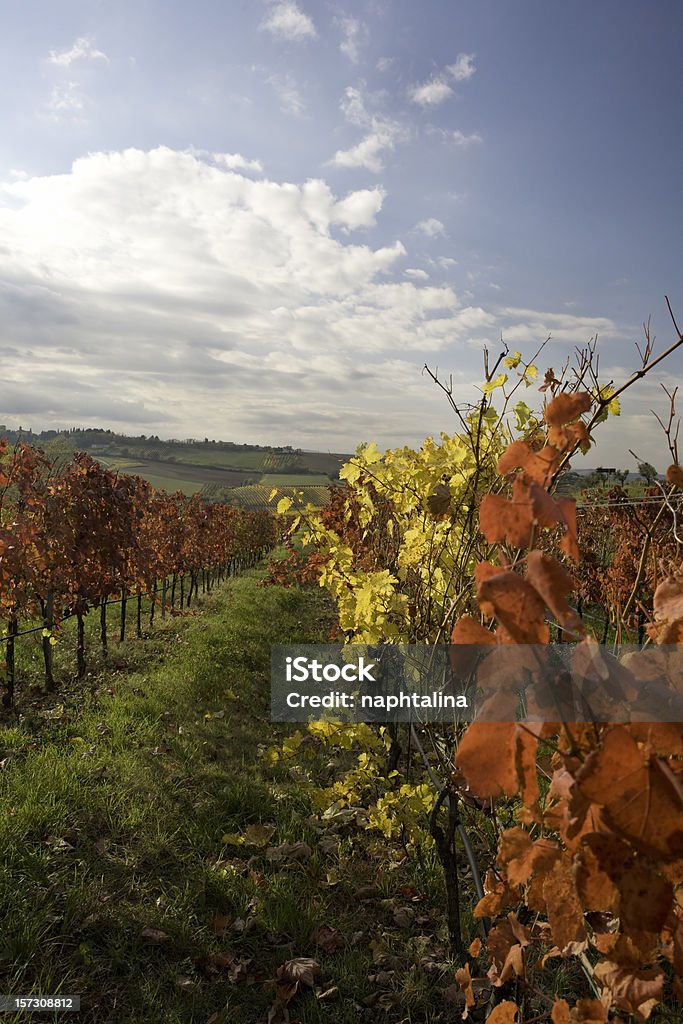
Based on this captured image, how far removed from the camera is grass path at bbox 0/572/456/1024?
2.45 meters

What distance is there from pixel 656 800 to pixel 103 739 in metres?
4.97

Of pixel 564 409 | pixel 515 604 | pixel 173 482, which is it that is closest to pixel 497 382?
pixel 564 409

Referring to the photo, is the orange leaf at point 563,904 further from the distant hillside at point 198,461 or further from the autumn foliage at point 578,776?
the distant hillside at point 198,461

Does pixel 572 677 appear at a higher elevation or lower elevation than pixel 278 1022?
higher

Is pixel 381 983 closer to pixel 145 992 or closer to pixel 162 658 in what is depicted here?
pixel 145 992

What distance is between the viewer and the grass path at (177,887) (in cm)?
245

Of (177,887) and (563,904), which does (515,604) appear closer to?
(563,904)

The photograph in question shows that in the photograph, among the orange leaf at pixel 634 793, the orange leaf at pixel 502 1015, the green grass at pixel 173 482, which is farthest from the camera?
the green grass at pixel 173 482

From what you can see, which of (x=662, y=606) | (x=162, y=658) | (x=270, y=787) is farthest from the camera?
(x=162, y=658)

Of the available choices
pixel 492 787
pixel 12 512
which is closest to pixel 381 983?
pixel 492 787

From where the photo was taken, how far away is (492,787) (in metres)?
0.70

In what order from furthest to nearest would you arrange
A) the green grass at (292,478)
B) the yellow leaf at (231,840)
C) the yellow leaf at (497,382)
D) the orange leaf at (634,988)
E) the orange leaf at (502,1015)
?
the green grass at (292,478) → the yellow leaf at (231,840) → the yellow leaf at (497,382) → the orange leaf at (502,1015) → the orange leaf at (634,988)

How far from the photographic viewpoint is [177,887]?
3.04 meters

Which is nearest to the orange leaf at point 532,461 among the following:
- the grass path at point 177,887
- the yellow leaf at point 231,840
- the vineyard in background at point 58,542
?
the grass path at point 177,887
